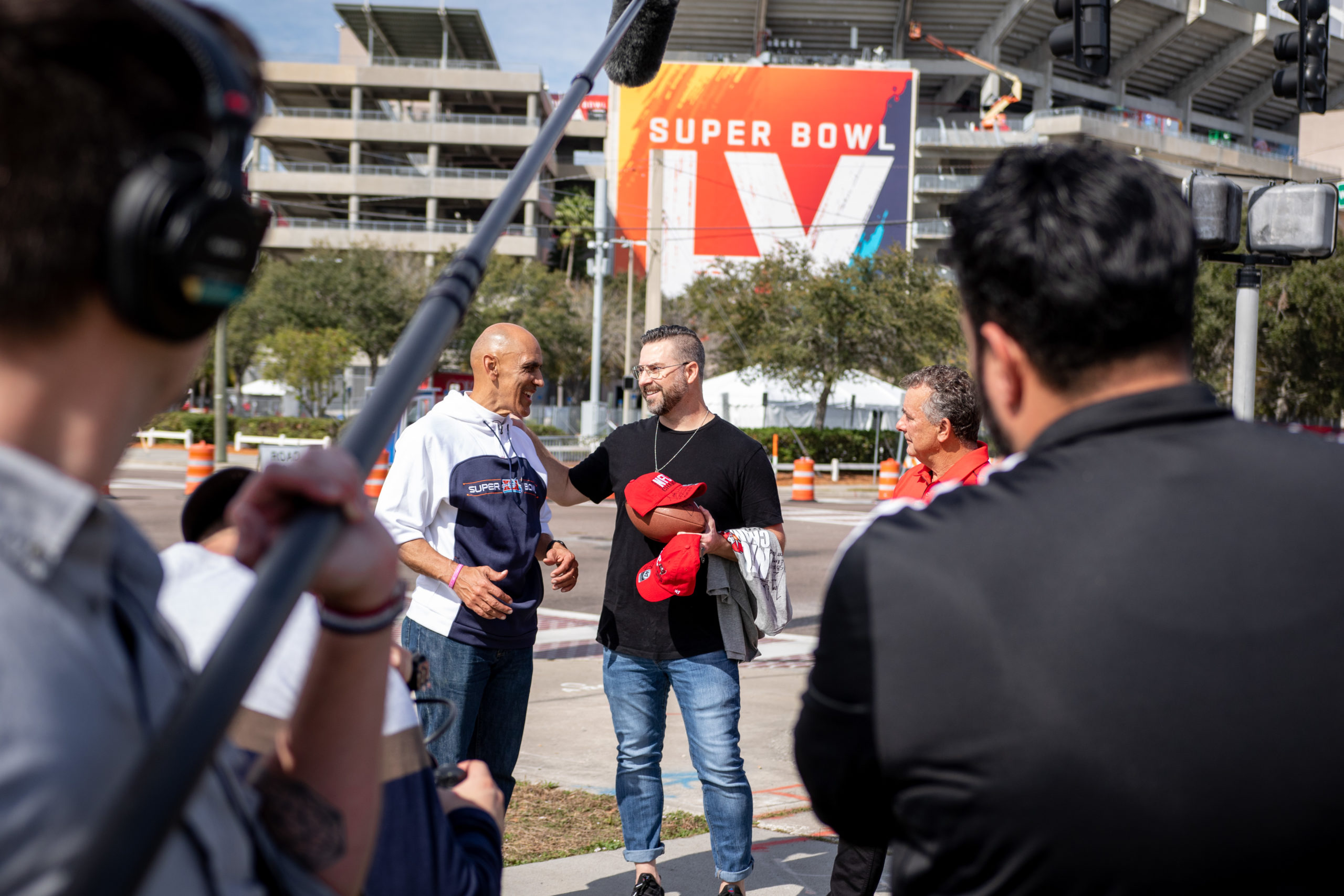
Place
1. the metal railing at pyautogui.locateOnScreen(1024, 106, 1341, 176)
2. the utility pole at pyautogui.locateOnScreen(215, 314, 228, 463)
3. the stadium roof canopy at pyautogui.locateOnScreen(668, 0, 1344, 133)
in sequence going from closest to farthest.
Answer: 1. the utility pole at pyautogui.locateOnScreen(215, 314, 228, 463)
2. the metal railing at pyautogui.locateOnScreen(1024, 106, 1341, 176)
3. the stadium roof canopy at pyautogui.locateOnScreen(668, 0, 1344, 133)

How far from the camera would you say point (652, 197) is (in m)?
26.5

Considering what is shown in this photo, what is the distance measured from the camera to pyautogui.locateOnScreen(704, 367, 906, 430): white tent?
36.7m

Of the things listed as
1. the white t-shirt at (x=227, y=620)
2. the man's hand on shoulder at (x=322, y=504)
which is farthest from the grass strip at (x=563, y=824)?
the man's hand on shoulder at (x=322, y=504)

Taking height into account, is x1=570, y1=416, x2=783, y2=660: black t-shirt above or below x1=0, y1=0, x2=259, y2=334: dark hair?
below

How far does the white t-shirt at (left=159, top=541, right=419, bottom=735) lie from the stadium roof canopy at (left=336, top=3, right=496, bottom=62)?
73442mm

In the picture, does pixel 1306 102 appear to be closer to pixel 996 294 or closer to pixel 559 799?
pixel 559 799

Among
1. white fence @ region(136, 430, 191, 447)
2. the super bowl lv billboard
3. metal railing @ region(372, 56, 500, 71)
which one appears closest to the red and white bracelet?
white fence @ region(136, 430, 191, 447)

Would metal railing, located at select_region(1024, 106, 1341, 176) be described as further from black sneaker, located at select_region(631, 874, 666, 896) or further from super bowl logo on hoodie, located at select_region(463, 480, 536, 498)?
black sneaker, located at select_region(631, 874, 666, 896)

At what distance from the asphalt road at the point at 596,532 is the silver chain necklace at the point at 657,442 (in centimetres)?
411

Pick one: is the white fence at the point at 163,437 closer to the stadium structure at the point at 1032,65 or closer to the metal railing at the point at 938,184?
the stadium structure at the point at 1032,65

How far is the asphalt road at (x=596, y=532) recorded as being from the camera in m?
11.6

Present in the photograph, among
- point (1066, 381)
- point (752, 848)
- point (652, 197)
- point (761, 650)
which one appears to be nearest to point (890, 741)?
point (1066, 381)

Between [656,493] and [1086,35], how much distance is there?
7232 mm

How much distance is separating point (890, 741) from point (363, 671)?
0.67 m
